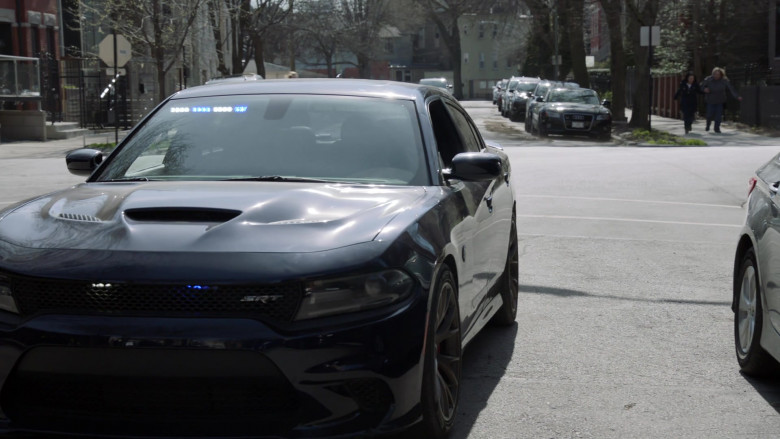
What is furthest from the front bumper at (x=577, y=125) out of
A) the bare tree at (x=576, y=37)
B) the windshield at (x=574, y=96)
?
the bare tree at (x=576, y=37)

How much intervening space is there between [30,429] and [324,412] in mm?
1071

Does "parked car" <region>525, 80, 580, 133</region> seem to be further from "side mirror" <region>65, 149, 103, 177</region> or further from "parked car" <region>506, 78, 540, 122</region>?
"side mirror" <region>65, 149, 103, 177</region>

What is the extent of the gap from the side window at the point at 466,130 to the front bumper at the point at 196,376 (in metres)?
2.74

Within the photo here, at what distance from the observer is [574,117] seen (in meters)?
33.2

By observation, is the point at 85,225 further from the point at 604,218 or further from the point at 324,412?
the point at 604,218

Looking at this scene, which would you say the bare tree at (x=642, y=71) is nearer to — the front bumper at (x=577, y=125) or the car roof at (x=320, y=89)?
the front bumper at (x=577, y=125)

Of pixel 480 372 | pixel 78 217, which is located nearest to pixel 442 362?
pixel 480 372

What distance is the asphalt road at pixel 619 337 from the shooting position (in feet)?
17.8

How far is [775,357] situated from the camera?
219 inches

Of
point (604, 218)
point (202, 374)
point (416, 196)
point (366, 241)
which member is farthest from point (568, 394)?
point (604, 218)

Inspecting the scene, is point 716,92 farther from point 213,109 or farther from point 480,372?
point 213,109

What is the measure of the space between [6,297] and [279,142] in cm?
184

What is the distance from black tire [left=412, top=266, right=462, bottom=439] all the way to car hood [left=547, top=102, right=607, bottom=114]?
2875 cm

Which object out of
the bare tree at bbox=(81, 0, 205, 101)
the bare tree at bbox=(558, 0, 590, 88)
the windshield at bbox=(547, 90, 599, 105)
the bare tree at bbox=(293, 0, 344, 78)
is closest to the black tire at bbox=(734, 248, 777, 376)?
the bare tree at bbox=(81, 0, 205, 101)
